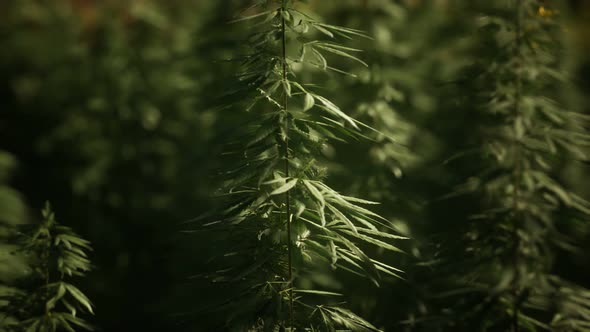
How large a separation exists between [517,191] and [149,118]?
393 cm

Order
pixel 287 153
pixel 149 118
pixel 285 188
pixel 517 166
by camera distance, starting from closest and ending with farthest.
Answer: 1. pixel 285 188
2. pixel 287 153
3. pixel 517 166
4. pixel 149 118

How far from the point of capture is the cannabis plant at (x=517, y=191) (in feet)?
6.37

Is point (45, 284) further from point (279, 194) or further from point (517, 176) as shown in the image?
point (517, 176)

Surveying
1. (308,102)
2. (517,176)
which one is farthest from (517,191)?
(308,102)

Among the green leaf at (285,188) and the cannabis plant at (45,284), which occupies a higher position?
the green leaf at (285,188)

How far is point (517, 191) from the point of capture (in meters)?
2.06

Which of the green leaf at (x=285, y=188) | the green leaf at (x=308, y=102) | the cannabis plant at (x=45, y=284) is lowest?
the cannabis plant at (x=45, y=284)

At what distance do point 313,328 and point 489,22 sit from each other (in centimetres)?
154

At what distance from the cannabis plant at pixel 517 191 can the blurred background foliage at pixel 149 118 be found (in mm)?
1582

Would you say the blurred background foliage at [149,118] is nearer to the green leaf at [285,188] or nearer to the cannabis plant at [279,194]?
the cannabis plant at [279,194]

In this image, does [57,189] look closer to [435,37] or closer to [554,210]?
[435,37]

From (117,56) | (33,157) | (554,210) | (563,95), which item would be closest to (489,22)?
(554,210)

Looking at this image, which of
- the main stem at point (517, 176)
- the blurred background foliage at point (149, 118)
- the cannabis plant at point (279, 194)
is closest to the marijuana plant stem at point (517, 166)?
the main stem at point (517, 176)

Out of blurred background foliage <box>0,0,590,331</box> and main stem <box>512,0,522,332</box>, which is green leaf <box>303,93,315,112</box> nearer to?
main stem <box>512,0,522,332</box>
